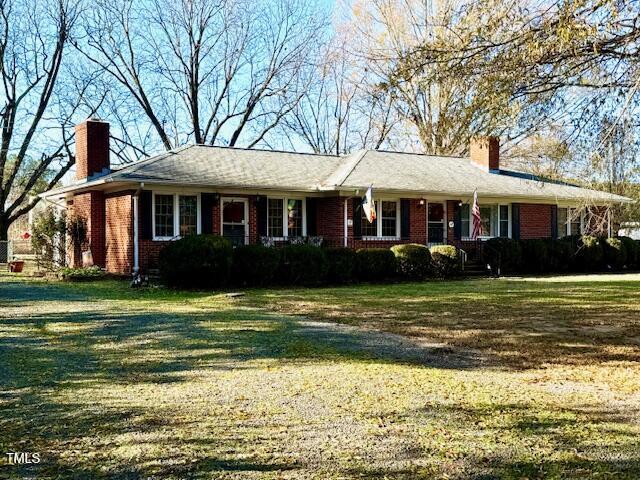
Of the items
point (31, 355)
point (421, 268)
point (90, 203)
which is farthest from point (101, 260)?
point (31, 355)

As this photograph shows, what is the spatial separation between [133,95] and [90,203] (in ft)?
58.5

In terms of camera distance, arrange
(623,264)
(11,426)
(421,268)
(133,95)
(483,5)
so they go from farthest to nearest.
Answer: (133,95), (623,264), (421,268), (483,5), (11,426)

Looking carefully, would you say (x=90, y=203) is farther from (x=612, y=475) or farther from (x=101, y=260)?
(x=612, y=475)

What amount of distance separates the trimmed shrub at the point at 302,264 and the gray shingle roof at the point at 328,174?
3292mm

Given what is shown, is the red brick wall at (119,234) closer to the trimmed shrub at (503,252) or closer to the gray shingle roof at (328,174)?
the gray shingle roof at (328,174)

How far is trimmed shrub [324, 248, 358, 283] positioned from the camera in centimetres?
1756

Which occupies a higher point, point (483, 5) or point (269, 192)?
point (483, 5)

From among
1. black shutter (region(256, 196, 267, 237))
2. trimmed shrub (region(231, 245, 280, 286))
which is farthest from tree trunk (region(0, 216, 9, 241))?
trimmed shrub (region(231, 245, 280, 286))

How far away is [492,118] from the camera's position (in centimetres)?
957

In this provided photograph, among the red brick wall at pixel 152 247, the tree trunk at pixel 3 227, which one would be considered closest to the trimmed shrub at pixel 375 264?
the red brick wall at pixel 152 247

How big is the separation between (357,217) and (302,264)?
4.77 meters

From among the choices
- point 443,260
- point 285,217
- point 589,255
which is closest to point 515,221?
point 589,255

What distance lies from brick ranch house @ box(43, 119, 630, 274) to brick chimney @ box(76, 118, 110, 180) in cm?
3

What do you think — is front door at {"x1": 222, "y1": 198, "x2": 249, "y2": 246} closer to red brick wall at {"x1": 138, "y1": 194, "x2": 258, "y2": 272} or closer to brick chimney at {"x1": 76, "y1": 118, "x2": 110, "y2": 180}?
red brick wall at {"x1": 138, "y1": 194, "x2": 258, "y2": 272}
